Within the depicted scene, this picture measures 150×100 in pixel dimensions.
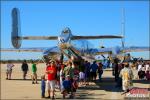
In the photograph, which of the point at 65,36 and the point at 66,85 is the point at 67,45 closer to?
the point at 65,36

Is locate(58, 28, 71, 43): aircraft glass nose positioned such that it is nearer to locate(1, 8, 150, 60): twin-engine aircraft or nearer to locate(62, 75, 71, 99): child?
locate(1, 8, 150, 60): twin-engine aircraft

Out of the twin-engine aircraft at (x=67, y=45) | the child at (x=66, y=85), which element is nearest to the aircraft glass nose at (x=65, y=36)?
the twin-engine aircraft at (x=67, y=45)

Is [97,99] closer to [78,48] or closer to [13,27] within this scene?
[78,48]

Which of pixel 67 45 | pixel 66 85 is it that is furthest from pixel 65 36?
pixel 66 85

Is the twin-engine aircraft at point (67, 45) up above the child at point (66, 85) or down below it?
above

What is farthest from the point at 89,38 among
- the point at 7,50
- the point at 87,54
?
the point at 7,50

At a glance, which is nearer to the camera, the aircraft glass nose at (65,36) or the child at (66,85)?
the child at (66,85)

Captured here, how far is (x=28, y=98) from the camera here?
17.2m

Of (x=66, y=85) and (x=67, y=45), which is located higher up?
(x=67, y=45)

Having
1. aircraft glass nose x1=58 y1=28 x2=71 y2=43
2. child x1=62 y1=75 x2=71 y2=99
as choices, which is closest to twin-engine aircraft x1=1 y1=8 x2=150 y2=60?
aircraft glass nose x1=58 y1=28 x2=71 y2=43

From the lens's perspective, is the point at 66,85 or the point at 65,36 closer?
the point at 66,85

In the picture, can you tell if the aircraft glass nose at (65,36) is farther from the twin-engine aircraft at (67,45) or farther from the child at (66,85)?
the child at (66,85)

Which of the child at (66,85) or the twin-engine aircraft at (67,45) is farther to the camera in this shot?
the twin-engine aircraft at (67,45)

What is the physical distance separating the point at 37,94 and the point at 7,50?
87.3ft
